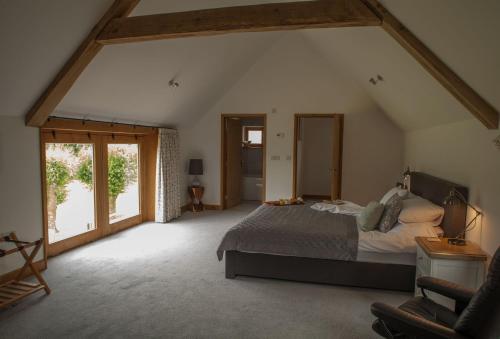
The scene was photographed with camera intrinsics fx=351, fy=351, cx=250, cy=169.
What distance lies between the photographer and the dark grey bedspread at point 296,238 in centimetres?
343

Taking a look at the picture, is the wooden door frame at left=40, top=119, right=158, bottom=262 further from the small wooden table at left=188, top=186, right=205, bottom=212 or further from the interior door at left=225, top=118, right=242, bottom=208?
the interior door at left=225, top=118, right=242, bottom=208

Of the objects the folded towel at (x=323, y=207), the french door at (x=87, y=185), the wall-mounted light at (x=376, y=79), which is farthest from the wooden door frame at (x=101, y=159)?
the wall-mounted light at (x=376, y=79)

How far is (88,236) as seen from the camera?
4953 millimetres

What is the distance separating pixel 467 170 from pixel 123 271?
3.64 metres

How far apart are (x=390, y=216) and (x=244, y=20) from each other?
234 centimetres

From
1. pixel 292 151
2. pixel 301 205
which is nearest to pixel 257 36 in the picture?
pixel 292 151

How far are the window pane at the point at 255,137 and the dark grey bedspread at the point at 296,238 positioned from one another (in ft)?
17.7

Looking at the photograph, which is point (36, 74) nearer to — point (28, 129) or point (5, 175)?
point (28, 129)

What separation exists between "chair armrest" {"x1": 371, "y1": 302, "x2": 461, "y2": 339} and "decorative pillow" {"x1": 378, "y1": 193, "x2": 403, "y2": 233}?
1.67 m

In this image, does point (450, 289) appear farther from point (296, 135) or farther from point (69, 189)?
point (296, 135)

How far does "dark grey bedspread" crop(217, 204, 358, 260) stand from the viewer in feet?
11.3

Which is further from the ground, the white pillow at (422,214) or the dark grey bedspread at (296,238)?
the white pillow at (422,214)

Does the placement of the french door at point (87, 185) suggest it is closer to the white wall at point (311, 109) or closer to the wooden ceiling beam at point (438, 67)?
the white wall at point (311, 109)

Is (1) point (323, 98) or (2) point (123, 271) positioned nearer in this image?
(2) point (123, 271)
